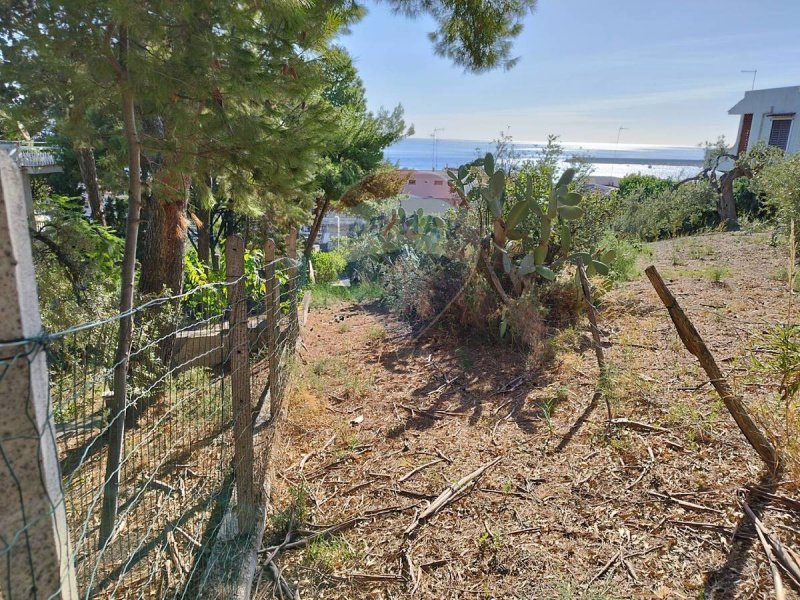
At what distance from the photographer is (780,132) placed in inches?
993

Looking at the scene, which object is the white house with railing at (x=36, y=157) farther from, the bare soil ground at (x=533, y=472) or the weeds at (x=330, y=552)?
the weeds at (x=330, y=552)

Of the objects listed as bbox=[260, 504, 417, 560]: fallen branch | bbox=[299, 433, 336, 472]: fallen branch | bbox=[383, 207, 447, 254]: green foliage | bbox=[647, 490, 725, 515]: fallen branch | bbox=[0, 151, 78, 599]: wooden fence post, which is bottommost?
bbox=[299, 433, 336, 472]: fallen branch

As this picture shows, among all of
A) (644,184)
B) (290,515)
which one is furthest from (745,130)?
(290,515)

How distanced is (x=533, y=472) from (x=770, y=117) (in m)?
30.1

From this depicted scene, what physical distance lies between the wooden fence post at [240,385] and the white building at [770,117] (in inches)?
1086

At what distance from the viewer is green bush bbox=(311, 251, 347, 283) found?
1605 cm

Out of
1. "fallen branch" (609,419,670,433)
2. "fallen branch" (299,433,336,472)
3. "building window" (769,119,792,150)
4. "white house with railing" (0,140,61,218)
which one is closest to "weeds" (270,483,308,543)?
"fallen branch" (299,433,336,472)

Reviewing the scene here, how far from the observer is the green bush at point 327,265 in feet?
Result: 52.6

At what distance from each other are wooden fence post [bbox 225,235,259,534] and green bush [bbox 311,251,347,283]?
1336 centimetres

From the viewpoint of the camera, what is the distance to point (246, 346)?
8.06ft

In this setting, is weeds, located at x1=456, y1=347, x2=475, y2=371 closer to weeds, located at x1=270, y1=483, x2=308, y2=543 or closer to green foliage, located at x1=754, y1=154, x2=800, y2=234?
weeds, located at x1=270, y1=483, x2=308, y2=543

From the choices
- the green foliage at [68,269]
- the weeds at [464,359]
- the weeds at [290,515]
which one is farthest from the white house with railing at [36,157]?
the weeds at [290,515]

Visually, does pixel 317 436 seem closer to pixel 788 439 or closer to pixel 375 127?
pixel 788 439

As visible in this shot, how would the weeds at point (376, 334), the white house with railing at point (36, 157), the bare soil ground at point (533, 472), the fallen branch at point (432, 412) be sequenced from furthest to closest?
the white house with railing at point (36, 157)
the weeds at point (376, 334)
the fallen branch at point (432, 412)
the bare soil ground at point (533, 472)
